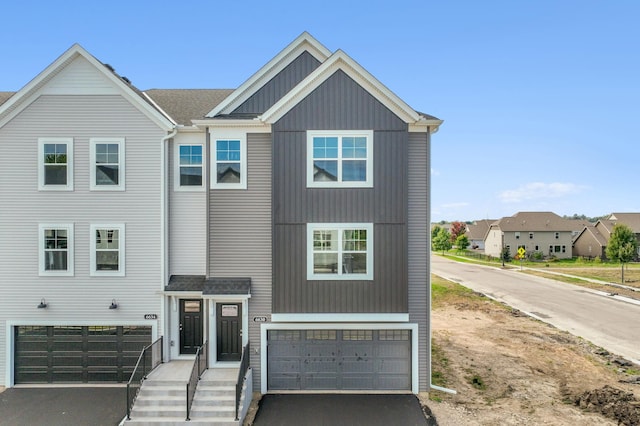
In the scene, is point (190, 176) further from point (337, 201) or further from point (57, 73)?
point (57, 73)

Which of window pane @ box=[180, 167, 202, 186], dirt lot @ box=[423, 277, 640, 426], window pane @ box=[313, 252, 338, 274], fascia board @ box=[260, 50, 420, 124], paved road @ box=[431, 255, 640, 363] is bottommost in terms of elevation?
paved road @ box=[431, 255, 640, 363]

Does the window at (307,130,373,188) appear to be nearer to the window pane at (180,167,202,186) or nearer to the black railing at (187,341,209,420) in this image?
the window pane at (180,167,202,186)

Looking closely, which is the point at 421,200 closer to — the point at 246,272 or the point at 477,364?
the point at 246,272

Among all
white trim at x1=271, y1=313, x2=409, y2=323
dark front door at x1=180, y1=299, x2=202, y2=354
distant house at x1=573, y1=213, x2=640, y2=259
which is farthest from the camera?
distant house at x1=573, y1=213, x2=640, y2=259

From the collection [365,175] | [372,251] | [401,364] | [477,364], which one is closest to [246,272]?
[372,251]

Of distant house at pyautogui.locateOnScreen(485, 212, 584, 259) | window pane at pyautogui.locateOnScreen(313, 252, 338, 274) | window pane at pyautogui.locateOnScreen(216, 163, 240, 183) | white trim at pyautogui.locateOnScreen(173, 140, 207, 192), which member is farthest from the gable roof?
distant house at pyautogui.locateOnScreen(485, 212, 584, 259)

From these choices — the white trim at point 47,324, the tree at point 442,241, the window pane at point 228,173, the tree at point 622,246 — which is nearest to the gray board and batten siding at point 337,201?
the window pane at point 228,173

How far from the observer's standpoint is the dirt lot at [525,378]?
30.1 feet

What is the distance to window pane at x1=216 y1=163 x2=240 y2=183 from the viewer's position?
10.6m

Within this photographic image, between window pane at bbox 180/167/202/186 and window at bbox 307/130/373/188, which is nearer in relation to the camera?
window at bbox 307/130/373/188

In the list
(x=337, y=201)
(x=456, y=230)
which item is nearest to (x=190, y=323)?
(x=337, y=201)

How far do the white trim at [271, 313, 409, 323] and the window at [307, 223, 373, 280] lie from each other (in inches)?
45.0

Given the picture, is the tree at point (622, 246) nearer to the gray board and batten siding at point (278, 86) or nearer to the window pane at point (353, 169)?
the window pane at point (353, 169)

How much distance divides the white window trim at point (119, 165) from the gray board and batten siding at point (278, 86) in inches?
155
